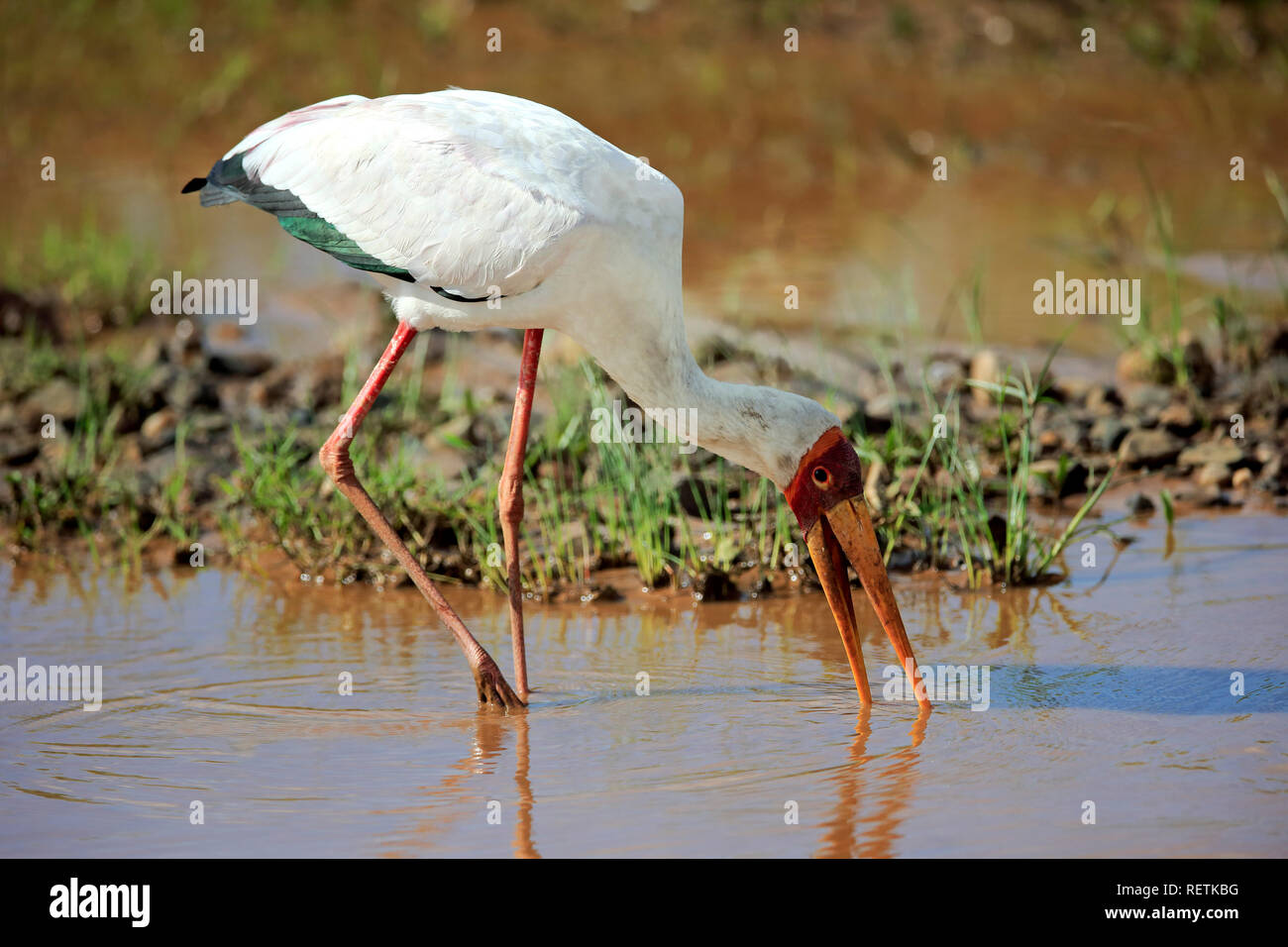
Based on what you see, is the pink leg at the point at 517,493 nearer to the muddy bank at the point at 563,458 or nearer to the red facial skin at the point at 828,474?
the muddy bank at the point at 563,458

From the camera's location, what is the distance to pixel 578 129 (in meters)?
4.74

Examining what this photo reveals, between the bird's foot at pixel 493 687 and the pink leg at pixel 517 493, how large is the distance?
11cm

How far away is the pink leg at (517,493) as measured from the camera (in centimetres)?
478

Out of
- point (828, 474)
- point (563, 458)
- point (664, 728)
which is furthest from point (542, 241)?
point (563, 458)

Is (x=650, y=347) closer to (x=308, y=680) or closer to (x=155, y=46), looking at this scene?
(x=308, y=680)

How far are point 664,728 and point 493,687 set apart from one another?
1.74 ft

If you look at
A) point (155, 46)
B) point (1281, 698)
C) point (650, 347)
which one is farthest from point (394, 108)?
point (155, 46)

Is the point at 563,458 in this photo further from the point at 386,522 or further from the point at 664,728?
the point at 664,728

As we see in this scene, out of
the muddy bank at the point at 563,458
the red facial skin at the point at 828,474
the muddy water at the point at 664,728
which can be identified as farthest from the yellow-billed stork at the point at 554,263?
the muddy bank at the point at 563,458

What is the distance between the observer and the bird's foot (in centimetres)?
461

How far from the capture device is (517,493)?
519cm

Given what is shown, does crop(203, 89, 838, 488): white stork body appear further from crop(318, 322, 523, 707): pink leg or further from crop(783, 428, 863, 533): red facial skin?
crop(318, 322, 523, 707): pink leg

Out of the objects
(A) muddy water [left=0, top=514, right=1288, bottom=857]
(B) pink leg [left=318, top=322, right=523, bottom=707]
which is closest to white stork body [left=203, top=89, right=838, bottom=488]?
(B) pink leg [left=318, top=322, right=523, bottom=707]

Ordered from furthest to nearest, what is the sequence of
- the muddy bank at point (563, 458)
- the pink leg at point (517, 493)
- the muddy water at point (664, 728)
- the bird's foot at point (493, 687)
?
1. the muddy bank at point (563, 458)
2. the pink leg at point (517, 493)
3. the bird's foot at point (493, 687)
4. the muddy water at point (664, 728)
